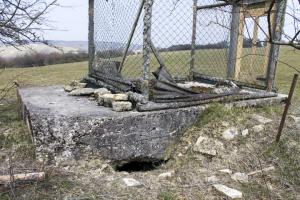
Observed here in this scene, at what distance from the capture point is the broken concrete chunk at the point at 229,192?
3.15 m

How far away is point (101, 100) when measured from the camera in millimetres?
4273

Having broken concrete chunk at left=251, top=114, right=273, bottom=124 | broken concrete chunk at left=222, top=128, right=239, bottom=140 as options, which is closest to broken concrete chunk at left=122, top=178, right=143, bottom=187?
broken concrete chunk at left=222, top=128, right=239, bottom=140

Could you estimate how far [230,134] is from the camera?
4.09 metres

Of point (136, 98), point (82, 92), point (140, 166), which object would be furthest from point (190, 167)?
point (82, 92)

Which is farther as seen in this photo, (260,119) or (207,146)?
(260,119)

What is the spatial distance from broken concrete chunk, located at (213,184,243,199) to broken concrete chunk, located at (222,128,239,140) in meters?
0.86

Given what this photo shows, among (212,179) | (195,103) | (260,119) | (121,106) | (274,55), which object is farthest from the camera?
(274,55)

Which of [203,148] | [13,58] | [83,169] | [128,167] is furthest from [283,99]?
[13,58]

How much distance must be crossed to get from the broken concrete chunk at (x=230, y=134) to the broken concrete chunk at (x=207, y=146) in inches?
4.8

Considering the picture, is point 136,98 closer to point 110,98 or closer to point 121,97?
point 121,97

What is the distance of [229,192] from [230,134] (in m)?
1.02

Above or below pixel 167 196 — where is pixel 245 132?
above

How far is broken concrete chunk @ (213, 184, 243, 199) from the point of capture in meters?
3.15

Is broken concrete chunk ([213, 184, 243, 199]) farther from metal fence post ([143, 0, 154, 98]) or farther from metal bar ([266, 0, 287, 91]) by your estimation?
metal bar ([266, 0, 287, 91])
